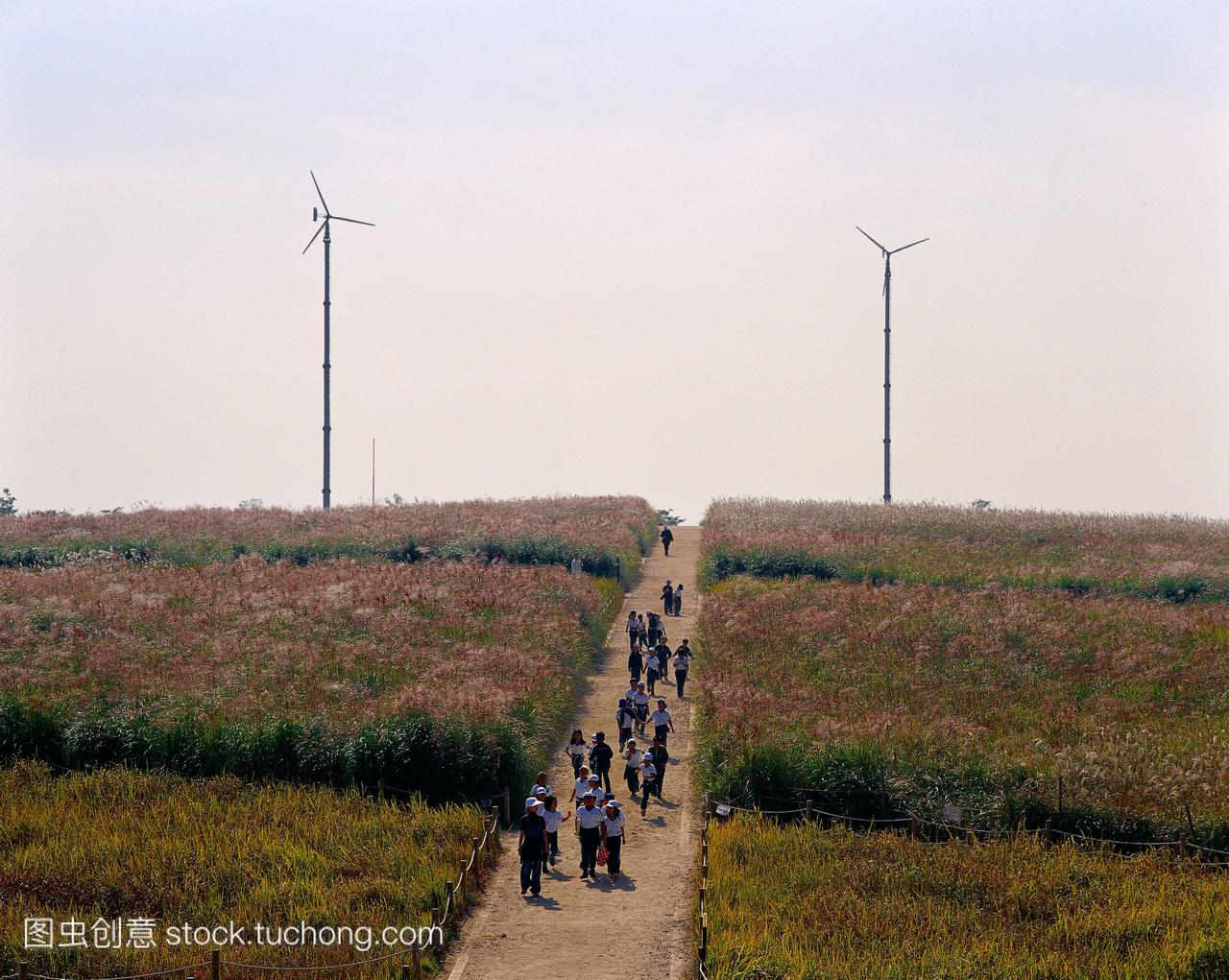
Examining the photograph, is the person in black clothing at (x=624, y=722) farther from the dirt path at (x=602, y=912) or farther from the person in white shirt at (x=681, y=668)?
the person in white shirt at (x=681, y=668)

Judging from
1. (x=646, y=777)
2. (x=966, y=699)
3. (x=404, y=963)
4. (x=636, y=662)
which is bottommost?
(x=404, y=963)

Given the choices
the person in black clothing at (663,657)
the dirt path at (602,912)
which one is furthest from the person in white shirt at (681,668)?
the dirt path at (602,912)

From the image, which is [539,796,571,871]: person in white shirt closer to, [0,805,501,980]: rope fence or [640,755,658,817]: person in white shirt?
[0,805,501,980]: rope fence

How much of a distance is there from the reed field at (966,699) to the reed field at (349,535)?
29.8ft

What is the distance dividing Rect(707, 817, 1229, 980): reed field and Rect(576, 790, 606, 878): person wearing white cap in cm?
208

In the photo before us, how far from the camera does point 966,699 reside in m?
36.5

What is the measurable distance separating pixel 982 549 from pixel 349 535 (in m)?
26.4

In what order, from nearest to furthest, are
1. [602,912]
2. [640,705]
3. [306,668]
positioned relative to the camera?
1. [602,912]
2. [640,705]
3. [306,668]

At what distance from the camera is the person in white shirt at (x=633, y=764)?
2989 centimetres

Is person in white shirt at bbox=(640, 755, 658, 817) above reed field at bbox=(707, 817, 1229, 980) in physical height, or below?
above

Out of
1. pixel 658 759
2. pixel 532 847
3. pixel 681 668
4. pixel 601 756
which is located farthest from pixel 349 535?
pixel 532 847

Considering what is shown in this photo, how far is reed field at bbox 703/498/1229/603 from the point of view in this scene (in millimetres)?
52594

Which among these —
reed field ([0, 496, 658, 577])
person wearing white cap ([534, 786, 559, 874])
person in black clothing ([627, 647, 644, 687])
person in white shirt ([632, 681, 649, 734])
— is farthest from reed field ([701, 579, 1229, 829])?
reed field ([0, 496, 658, 577])

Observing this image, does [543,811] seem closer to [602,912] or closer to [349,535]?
[602,912]
